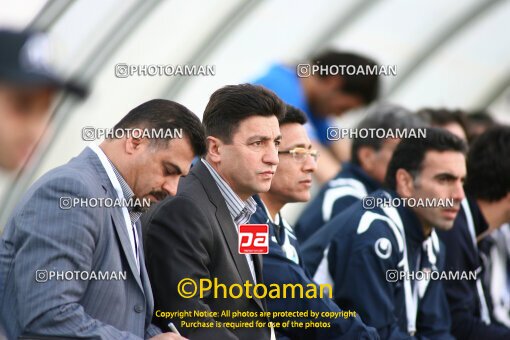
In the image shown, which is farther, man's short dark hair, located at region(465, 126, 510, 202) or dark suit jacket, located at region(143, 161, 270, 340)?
man's short dark hair, located at region(465, 126, 510, 202)

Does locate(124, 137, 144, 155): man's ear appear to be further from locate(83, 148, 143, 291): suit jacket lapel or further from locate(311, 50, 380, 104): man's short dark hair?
locate(311, 50, 380, 104): man's short dark hair

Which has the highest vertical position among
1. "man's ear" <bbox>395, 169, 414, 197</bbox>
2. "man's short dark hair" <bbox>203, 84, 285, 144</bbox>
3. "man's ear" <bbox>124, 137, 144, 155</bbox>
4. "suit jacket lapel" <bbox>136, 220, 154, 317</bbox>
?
"man's ear" <bbox>395, 169, 414, 197</bbox>

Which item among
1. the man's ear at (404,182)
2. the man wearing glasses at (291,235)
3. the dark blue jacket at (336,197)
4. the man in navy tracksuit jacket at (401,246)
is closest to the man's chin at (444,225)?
the man in navy tracksuit jacket at (401,246)

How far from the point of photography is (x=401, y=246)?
18.5 ft

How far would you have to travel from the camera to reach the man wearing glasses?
4984 mm

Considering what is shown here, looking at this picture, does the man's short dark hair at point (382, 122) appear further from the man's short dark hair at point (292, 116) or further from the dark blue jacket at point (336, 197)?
the man's short dark hair at point (292, 116)

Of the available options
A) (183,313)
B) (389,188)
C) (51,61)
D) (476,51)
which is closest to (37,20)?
(389,188)

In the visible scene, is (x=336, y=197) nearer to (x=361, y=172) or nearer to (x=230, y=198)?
(x=361, y=172)

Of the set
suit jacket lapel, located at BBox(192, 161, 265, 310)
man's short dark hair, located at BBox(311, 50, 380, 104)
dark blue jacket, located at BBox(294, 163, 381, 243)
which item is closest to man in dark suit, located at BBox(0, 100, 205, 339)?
suit jacket lapel, located at BBox(192, 161, 265, 310)

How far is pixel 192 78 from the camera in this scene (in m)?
8.66

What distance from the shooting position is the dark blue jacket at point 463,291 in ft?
20.6

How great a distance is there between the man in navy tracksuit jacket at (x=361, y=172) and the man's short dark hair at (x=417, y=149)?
282 mm

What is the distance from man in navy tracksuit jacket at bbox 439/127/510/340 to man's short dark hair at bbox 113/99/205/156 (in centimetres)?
230

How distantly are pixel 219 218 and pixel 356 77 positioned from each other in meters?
2.30
